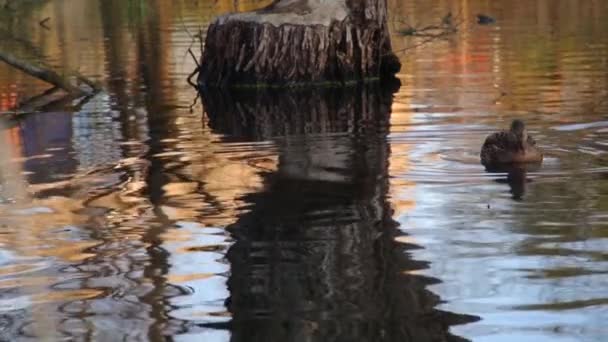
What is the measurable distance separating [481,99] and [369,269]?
30.6 ft

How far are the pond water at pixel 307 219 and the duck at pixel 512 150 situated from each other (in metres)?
0.21

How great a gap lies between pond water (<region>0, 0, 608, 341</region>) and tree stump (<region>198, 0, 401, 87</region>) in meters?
1.28

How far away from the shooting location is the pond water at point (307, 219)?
18.6 ft

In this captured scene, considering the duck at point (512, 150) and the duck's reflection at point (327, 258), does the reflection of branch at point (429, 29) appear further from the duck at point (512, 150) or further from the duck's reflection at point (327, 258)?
the duck at point (512, 150)

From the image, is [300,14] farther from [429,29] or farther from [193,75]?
[429,29]

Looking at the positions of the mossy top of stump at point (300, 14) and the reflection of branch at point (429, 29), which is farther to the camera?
the reflection of branch at point (429, 29)

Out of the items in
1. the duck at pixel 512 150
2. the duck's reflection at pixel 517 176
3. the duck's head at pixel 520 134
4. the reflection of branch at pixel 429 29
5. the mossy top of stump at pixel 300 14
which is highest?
the mossy top of stump at pixel 300 14

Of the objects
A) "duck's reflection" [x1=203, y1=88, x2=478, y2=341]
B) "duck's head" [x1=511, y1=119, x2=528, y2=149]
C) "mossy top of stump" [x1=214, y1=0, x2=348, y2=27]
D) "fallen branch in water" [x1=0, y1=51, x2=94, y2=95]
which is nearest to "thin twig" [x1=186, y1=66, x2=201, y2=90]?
"mossy top of stump" [x1=214, y1=0, x2=348, y2=27]

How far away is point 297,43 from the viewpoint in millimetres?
18281

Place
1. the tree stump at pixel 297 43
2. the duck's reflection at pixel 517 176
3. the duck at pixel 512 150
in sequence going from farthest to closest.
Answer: the tree stump at pixel 297 43 → the duck at pixel 512 150 → the duck's reflection at pixel 517 176

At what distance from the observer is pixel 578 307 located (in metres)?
5.69

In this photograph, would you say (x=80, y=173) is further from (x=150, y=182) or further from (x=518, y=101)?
(x=518, y=101)

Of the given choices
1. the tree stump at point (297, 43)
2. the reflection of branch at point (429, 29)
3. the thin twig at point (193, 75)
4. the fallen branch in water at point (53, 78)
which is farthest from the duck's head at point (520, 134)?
the reflection of branch at point (429, 29)

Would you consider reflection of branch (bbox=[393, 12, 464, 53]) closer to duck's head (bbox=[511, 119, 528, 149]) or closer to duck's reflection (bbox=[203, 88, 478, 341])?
duck's reflection (bbox=[203, 88, 478, 341])
